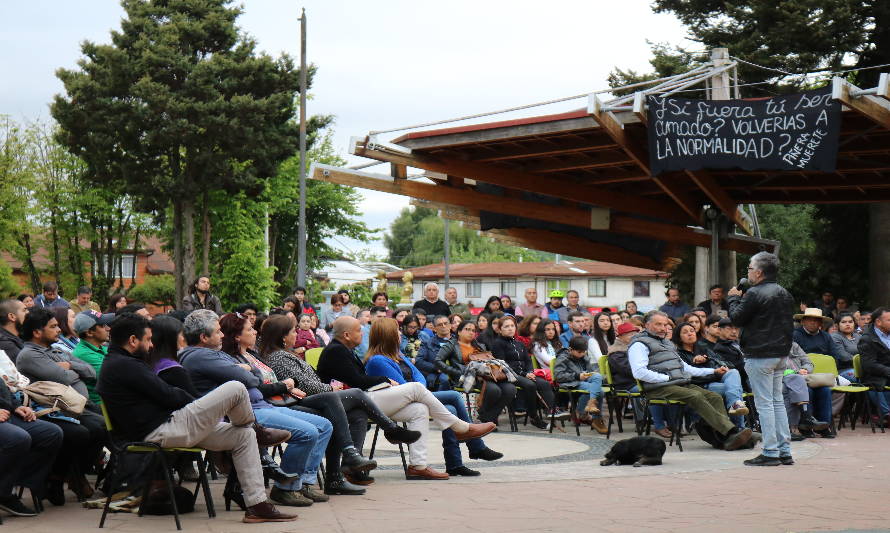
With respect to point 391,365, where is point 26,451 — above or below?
below

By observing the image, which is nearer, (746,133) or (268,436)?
(268,436)

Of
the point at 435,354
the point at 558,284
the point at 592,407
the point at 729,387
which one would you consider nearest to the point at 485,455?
the point at 729,387

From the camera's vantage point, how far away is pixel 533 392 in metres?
13.6

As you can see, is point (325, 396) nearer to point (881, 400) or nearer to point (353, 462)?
point (353, 462)

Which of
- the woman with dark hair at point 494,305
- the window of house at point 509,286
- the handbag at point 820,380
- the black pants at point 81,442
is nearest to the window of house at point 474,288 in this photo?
the window of house at point 509,286

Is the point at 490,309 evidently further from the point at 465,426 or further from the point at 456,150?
the point at 465,426

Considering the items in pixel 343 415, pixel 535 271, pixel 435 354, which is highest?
pixel 535 271

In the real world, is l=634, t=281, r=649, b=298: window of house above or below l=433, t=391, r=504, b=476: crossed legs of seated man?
above

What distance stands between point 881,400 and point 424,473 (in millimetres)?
7505

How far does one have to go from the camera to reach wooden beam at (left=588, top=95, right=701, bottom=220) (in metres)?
16.0

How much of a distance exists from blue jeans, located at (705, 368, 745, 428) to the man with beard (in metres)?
7.29

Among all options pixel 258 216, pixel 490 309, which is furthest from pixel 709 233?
pixel 258 216

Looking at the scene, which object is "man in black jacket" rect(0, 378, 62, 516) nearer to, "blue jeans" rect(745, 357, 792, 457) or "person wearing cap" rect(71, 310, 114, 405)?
"person wearing cap" rect(71, 310, 114, 405)

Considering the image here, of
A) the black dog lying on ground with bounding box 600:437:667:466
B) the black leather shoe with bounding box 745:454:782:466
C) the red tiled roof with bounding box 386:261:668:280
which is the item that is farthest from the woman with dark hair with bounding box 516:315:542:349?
the red tiled roof with bounding box 386:261:668:280
